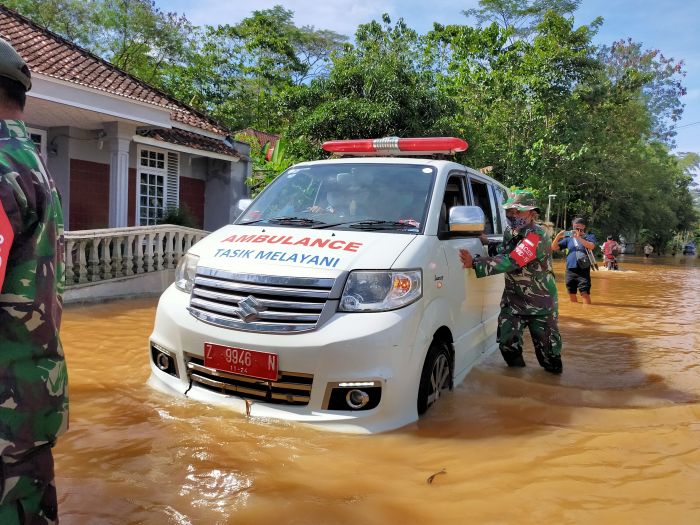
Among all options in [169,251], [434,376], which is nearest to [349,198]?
[434,376]

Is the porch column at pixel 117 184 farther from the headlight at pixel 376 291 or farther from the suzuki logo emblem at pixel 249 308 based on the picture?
the headlight at pixel 376 291

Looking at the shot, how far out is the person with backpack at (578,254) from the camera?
422 inches

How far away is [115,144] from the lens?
1138 centimetres

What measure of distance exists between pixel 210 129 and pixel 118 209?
3.11 m

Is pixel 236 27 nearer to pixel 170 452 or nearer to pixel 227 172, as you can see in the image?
pixel 227 172

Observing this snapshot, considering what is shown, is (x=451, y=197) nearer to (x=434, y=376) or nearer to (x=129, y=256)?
(x=434, y=376)

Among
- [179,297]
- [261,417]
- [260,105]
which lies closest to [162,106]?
[179,297]

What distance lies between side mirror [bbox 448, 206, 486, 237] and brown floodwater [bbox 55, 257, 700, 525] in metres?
1.22

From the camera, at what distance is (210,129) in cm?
1337

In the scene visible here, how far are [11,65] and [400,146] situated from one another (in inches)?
153

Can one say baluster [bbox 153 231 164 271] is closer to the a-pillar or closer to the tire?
the a-pillar

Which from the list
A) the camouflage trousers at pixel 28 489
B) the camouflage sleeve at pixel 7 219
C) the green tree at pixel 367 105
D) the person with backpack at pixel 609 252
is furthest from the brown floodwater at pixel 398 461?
the person with backpack at pixel 609 252

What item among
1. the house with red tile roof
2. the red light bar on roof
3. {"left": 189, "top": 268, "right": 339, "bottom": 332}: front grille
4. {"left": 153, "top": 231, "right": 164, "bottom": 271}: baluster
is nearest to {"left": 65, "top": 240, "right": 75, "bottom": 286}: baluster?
{"left": 153, "top": 231, "right": 164, "bottom": 271}: baluster

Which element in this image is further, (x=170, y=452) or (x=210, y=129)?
(x=210, y=129)
